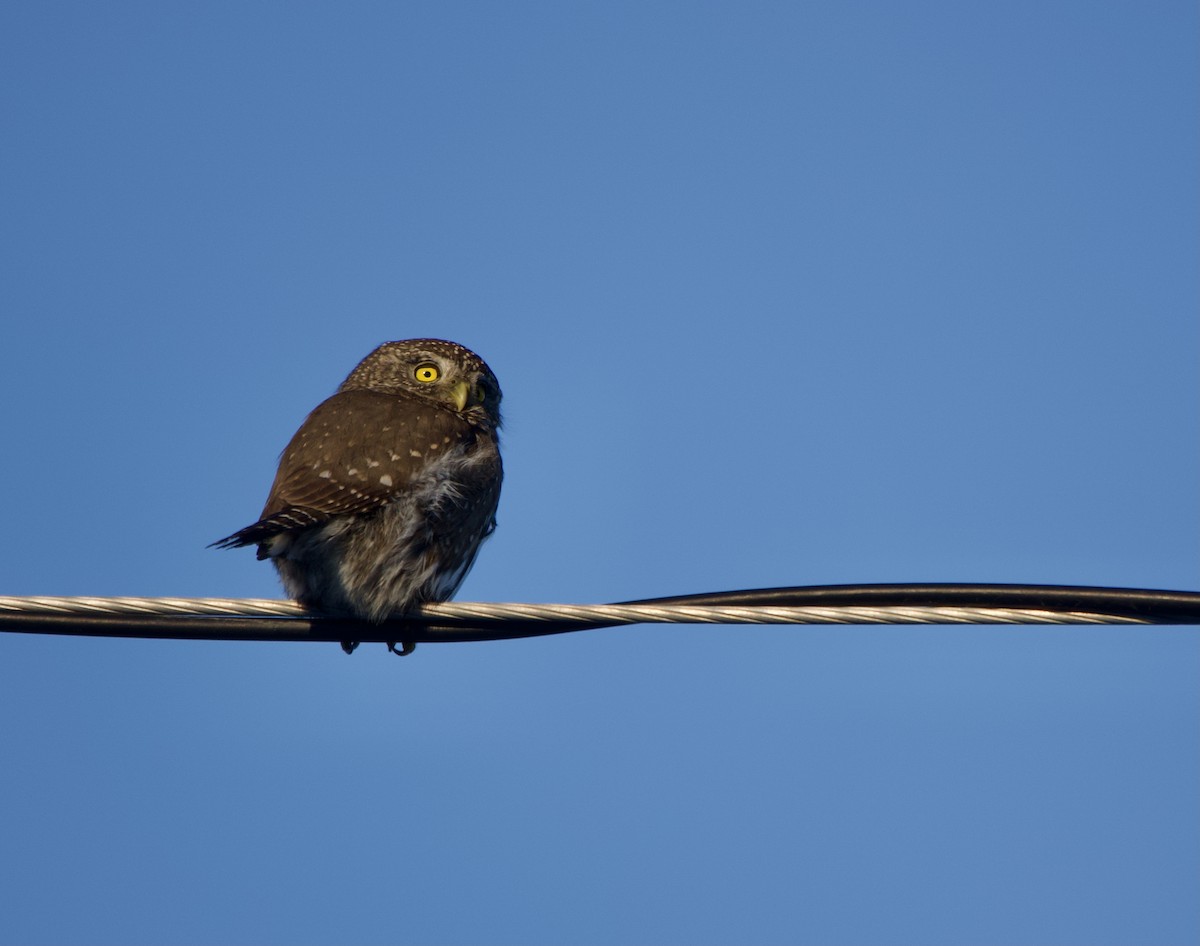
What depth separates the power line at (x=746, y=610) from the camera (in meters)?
4.01

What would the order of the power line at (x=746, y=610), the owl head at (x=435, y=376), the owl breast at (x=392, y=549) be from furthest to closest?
the owl head at (x=435, y=376) < the owl breast at (x=392, y=549) < the power line at (x=746, y=610)

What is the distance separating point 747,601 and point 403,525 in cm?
262

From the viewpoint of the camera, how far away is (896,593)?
13.3 feet

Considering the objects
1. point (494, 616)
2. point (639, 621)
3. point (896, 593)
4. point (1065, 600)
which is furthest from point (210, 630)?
point (1065, 600)

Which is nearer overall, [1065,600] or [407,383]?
[1065,600]

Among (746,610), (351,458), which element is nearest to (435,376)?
(351,458)

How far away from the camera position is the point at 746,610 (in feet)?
13.3

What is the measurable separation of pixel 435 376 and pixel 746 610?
465 centimetres

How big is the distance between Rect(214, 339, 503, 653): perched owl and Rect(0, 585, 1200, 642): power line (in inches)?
39.2

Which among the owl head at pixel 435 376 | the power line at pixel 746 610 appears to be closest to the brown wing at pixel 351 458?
the owl head at pixel 435 376

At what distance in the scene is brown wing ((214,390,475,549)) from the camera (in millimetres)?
6012

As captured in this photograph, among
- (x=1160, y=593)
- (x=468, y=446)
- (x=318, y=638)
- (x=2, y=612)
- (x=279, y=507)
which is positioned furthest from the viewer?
(x=468, y=446)

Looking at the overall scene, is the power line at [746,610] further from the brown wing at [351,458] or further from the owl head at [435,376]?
the owl head at [435,376]

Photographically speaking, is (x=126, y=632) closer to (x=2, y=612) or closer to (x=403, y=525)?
(x=2, y=612)
